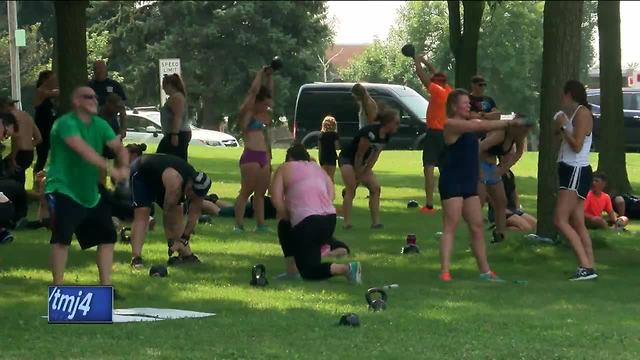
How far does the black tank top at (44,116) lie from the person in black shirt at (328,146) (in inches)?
144

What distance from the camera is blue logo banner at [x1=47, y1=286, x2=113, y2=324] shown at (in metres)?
8.51

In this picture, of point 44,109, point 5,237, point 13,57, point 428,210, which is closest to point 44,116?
point 44,109

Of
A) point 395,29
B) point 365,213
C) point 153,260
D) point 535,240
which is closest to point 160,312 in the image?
point 153,260

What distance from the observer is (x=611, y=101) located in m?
20.1

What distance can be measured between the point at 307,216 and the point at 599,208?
6143mm

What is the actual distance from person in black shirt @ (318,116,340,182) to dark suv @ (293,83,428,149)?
16737 mm

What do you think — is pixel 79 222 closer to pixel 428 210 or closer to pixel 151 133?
pixel 428 210

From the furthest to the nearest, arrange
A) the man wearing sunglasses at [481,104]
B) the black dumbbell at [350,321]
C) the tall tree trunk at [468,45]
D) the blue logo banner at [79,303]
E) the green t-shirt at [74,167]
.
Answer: the tall tree trunk at [468,45] → the man wearing sunglasses at [481,104] → the green t-shirt at [74,167] → the black dumbbell at [350,321] → the blue logo banner at [79,303]

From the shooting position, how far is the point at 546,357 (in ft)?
27.1

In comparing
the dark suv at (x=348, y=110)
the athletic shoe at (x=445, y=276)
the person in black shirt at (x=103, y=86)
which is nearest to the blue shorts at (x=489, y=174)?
the athletic shoe at (x=445, y=276)

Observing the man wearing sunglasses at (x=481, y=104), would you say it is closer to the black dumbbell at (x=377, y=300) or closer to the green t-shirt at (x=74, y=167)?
the black dumbbell at (x=377, y=300)

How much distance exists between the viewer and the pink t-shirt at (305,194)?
12094 mm

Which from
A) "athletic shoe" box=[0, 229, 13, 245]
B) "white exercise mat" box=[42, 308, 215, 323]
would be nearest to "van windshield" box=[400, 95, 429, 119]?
"athletic shoe" box=[0, 229, 13, 245]

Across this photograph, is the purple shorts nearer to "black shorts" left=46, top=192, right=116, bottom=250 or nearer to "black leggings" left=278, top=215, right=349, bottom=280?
"black leggings" left=278, top=215, right=349, bottom=280
